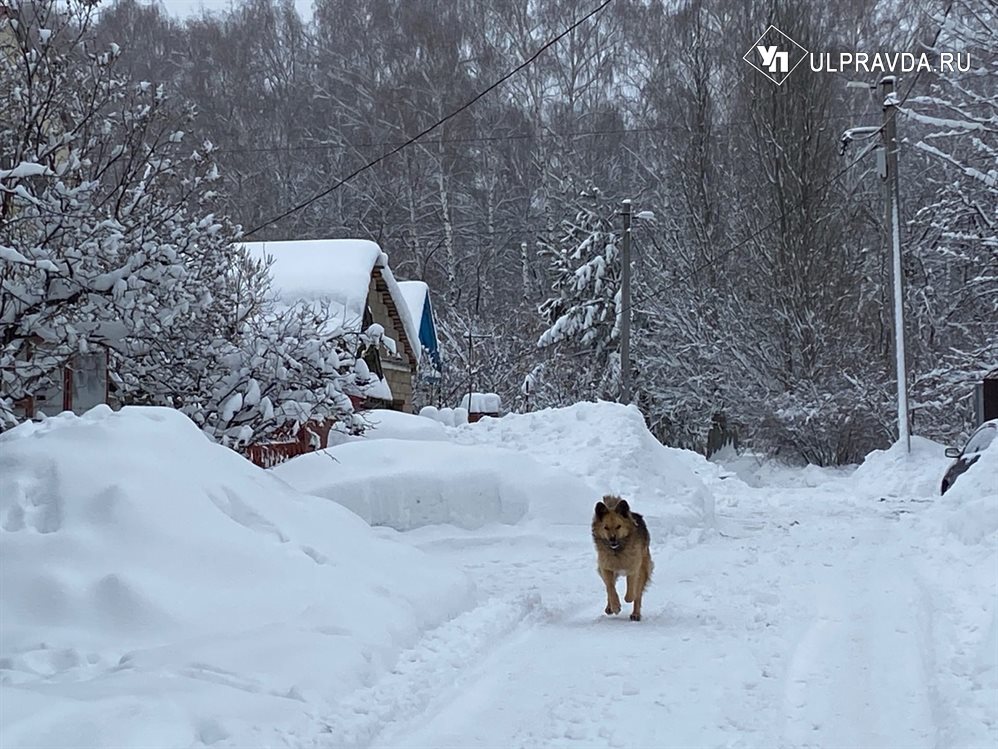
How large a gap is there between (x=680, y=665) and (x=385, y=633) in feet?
6.10

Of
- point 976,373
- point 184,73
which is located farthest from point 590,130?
point 976,373

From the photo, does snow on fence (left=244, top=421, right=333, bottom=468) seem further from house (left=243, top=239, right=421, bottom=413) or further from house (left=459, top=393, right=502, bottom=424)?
house (left=459, top=393, right=502, bottom=424)

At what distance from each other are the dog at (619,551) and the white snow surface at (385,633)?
225 millimetres

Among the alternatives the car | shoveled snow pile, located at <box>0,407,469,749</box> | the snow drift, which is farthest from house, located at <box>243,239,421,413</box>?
shoveled snow pile, located at <box>0,407,469,749</box>

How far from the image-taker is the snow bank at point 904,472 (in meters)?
23.9

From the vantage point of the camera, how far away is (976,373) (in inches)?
1096

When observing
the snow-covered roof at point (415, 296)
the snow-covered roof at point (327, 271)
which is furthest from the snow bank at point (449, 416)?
the snow-covered roof at point (415, 296)

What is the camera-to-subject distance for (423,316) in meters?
35.8

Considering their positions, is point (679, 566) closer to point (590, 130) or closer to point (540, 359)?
point (540, 359)

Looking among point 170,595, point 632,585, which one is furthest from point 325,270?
point 170,595

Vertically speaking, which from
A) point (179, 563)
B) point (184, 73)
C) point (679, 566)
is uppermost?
point (184, 73)

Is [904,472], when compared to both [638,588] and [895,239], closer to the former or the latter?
[895,239]

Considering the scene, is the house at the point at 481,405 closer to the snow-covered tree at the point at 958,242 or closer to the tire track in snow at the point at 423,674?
the snow-covered tree at the point at 958,242

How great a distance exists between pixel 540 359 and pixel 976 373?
18.3 meters
